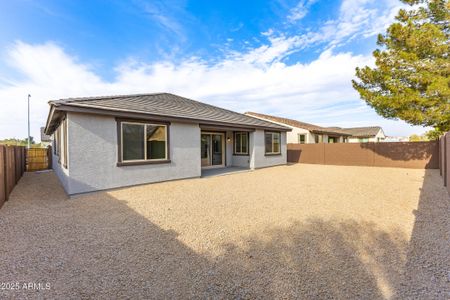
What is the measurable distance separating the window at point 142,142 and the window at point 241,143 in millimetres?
6091

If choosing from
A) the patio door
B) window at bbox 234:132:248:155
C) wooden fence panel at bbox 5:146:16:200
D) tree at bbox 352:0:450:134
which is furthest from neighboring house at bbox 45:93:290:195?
tree at bbox 352:0:450:134

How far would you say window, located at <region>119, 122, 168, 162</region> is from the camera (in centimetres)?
759

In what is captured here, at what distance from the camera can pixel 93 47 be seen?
36.2 feet

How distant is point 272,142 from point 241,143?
2.37 metres

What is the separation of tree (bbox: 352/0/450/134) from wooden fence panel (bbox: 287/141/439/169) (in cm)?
288

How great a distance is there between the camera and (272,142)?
48.0ft

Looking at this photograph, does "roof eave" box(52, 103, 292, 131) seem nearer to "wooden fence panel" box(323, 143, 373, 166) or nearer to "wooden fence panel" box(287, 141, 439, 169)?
"wooden fence panel" box(287, 141, 439, 169)

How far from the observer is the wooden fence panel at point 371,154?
506 inches

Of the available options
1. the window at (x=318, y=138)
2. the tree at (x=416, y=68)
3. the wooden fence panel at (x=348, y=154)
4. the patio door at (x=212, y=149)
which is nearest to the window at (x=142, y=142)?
the patio door at (x=212, y=149)

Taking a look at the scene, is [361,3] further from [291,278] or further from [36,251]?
[36,251]

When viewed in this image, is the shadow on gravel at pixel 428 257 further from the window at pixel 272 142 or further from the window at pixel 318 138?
the window at pixel 318 138

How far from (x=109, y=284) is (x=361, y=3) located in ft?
40.4

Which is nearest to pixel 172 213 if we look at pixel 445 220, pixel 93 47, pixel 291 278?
pixel 291 278

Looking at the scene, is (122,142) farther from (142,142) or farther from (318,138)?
(318,138)
